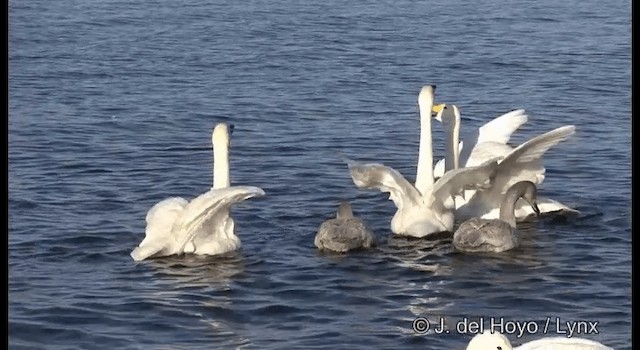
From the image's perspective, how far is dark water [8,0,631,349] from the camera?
14.3 meters

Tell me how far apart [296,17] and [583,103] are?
24.3 feet

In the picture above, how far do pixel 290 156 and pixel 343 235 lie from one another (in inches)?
163

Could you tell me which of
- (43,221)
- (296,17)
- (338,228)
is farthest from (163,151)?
(296,17)

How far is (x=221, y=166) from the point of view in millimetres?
16828

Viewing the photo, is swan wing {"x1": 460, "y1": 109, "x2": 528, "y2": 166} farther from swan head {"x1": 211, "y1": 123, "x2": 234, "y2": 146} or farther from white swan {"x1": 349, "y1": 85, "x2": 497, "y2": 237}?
swan head {"x1": 211, "y1": 123, "x2": 234, "y2": 146}

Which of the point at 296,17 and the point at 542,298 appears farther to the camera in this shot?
the point at 296,17

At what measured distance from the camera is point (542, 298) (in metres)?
14.7

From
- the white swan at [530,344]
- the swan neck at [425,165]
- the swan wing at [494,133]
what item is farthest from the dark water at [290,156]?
the white swan at [530,344]

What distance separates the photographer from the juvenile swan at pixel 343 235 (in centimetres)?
1603

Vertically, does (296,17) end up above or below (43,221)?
above

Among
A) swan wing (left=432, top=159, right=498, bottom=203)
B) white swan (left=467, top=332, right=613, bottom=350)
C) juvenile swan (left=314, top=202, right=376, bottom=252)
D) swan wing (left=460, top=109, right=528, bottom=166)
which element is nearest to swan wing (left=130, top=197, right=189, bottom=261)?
juvenile swan (left=314, top=202, right=376, bottom=252)

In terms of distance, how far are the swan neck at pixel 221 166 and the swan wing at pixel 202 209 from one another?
28.2 inches

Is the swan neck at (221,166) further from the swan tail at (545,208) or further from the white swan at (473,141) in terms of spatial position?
the swan tail at (545,208)

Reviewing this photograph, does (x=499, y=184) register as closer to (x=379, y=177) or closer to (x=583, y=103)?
(x=379, y=177)
